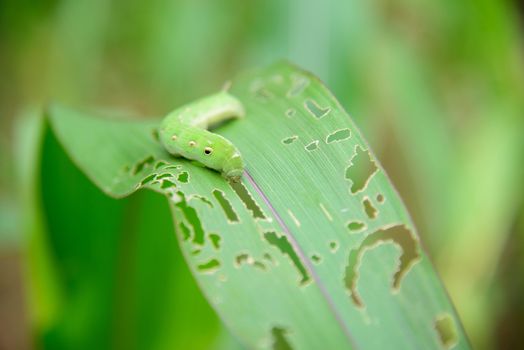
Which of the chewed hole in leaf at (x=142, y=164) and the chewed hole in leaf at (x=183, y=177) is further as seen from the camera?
the chewed hole in leaf at (x=142, y=164)

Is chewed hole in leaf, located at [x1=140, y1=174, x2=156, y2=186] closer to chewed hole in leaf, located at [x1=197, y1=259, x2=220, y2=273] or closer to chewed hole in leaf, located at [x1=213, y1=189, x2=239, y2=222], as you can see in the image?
chewed hole in leaf, located at [x1=213, y1=189, x2=239, y2=222]

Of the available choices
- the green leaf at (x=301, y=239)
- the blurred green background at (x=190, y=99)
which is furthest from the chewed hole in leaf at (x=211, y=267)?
the blurred green background at (x=190, y=99)

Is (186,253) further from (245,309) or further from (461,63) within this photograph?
(461,63)

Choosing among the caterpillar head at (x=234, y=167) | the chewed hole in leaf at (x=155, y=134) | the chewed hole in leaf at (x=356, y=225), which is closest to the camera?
the chewed hole in leaf at (x=356, y=225)

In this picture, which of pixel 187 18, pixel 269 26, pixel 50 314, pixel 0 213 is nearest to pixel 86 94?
pixel 187 18

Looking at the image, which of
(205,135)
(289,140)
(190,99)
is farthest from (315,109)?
(190,99)

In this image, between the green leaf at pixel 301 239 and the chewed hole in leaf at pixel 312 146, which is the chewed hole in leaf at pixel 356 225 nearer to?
the green leaf at pixel 301 239

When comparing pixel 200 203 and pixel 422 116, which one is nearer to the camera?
pixel 200 203
